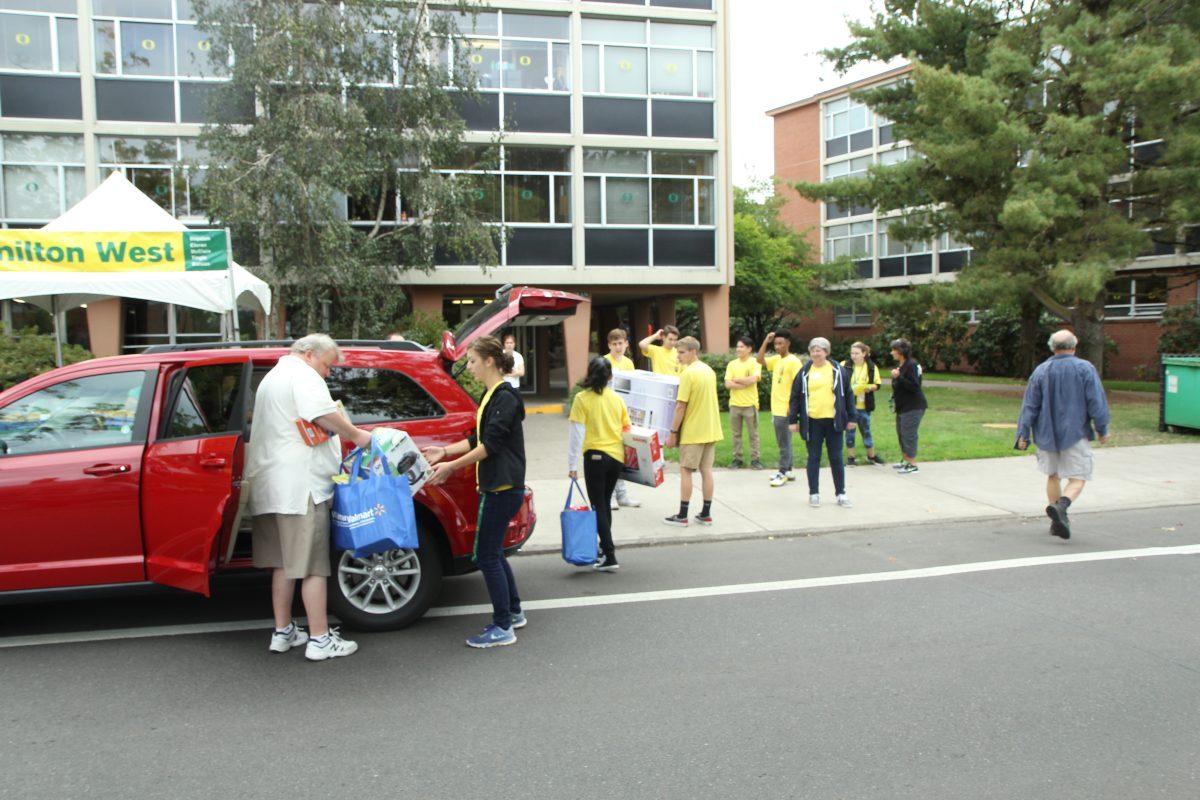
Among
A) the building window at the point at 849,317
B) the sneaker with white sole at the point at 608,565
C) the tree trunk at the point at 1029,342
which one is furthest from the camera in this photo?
the building window at the point at 849,317

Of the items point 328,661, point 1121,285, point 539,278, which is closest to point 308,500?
point 328,661

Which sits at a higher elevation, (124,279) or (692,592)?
(124,279)

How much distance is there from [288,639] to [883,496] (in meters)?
6.69

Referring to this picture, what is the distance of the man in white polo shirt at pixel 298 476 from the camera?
4711mm

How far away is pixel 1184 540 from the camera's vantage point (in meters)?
7.46

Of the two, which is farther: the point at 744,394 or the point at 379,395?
the point at 744,394

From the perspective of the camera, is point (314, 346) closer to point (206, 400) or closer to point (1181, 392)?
point (206, 400)

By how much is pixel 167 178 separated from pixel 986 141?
18.1 meters

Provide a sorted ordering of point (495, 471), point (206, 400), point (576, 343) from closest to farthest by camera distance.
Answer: point (495, 471) < point (206, 400) < point (576, 343)

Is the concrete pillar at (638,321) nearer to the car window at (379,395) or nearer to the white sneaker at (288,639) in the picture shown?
the car window at (379,395)

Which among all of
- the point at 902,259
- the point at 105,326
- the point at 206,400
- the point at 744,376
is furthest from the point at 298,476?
the point at 902,259

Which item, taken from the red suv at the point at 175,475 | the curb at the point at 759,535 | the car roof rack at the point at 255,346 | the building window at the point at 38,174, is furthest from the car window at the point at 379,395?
the building window at the point at 38,174

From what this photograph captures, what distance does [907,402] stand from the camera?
10961mm

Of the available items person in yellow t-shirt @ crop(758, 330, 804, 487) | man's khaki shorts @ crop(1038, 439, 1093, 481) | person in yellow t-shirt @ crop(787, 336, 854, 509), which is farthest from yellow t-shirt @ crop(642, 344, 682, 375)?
man's khaki shorts @ crop(1038, 439, 1093, 481)
